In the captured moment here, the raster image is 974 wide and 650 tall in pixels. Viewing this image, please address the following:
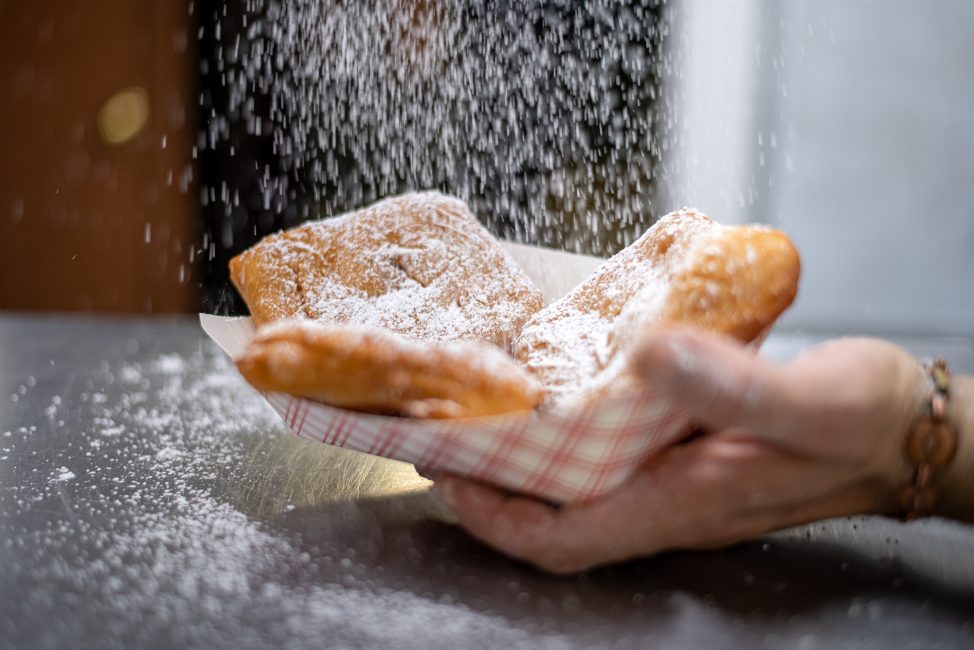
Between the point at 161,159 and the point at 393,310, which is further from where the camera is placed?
the point at 161,159

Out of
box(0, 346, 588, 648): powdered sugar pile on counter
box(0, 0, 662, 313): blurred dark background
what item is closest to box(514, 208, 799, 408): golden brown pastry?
box(0, 346, 588, 648): powdered sugar pile on counter

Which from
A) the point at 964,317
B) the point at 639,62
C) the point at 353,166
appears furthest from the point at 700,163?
the point at 353,166

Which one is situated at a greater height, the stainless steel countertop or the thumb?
the thumb

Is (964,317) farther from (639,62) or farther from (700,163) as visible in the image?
(639,62)

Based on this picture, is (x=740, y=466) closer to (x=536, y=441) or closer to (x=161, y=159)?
(x=536, y=441)

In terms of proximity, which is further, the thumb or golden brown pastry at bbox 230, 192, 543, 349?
golden brown pastry at bbox 230, 192, 543, 349

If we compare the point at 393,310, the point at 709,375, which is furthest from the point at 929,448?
the point at 393,310

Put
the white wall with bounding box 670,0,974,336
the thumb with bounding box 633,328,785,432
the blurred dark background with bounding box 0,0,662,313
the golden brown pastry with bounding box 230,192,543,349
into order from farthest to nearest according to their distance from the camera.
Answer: the blurred dark background with bounding box 0,0,662,313
the white wall with bounding box 670,0,974,336
the golden brown pastry with bounding box 230,192,543,349
the thumb with bounding box 633,328,785,432

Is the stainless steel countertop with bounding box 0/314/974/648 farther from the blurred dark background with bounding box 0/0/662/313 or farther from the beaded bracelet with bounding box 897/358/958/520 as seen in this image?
the blurred dark background with bounding box 0/0/662/313
